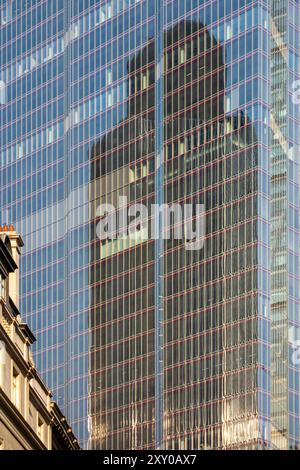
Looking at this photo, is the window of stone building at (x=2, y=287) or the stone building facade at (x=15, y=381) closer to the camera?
Answer: the stone building facade at (x=15, y=381)

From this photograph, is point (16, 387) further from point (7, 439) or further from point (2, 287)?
point (2, 287)

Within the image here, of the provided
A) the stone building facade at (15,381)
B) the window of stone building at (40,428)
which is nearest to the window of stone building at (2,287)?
the stone building facade at (15,381)

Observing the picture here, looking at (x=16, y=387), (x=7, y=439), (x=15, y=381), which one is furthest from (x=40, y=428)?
(x=7, y=439)

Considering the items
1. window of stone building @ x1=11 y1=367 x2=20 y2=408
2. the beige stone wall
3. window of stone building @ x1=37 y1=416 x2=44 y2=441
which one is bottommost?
the beige stone wall

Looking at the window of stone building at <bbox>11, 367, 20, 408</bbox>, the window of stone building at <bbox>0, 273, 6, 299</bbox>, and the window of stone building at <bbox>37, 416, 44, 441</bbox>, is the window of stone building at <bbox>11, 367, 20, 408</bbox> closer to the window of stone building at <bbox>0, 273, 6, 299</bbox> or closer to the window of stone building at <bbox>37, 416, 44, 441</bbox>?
the window of stone building at <bbox>0, 273, 6, 299</bbox>

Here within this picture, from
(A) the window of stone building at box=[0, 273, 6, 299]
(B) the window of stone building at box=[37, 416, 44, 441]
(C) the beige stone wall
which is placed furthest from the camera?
(B) the window of stone building at box=[37, 416, 44, 441]

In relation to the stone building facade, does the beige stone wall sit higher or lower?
lower

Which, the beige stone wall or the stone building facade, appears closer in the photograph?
the beige stone wall

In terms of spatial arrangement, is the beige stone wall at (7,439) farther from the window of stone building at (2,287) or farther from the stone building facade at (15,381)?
the window of stone building at (2,287)

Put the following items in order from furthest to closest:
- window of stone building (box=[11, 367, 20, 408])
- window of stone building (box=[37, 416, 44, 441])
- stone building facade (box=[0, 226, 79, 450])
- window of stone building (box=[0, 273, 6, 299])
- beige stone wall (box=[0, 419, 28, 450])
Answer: window of stone building (box=[37, 416, 44, 441]) → window of stone building (box=[11, 367, 20, 408]) → window of stone building (box=[0, 273, 6, 299]) → stone building facade (box=[0, 226, 79, 450]) → beige stone wall (box=[0, 419, 28, 450])

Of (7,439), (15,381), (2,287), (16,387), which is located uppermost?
(2,287)

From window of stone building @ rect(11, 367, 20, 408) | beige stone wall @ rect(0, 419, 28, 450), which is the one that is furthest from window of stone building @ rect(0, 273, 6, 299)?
beige stone wall @ rect(0, 419, 28, 450)
